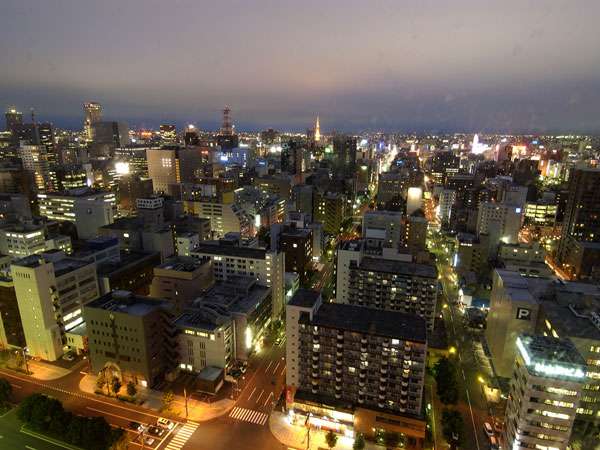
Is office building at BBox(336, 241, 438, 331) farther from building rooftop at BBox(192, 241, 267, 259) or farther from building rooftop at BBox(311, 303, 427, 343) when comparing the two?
building rooftop at BBox(192, 241, 267, 259)

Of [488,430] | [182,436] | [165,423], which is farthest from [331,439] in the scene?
[165,423]

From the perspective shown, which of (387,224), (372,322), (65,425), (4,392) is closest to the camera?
(65,425)

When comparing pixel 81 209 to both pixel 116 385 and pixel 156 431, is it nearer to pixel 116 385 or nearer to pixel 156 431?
pixel 116 385

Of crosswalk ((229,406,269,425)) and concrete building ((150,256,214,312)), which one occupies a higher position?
concrete building ((150,256,214,312))

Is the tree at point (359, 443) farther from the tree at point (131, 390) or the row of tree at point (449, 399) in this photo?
the tree at point (131, 390)

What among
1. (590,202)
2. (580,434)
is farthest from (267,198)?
(580,434)

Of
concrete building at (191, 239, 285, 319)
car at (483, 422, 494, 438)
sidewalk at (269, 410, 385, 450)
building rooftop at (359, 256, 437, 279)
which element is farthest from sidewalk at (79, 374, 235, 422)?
car at (483, 422, 494, 438)

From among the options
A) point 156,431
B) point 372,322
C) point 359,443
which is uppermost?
point 372,322
